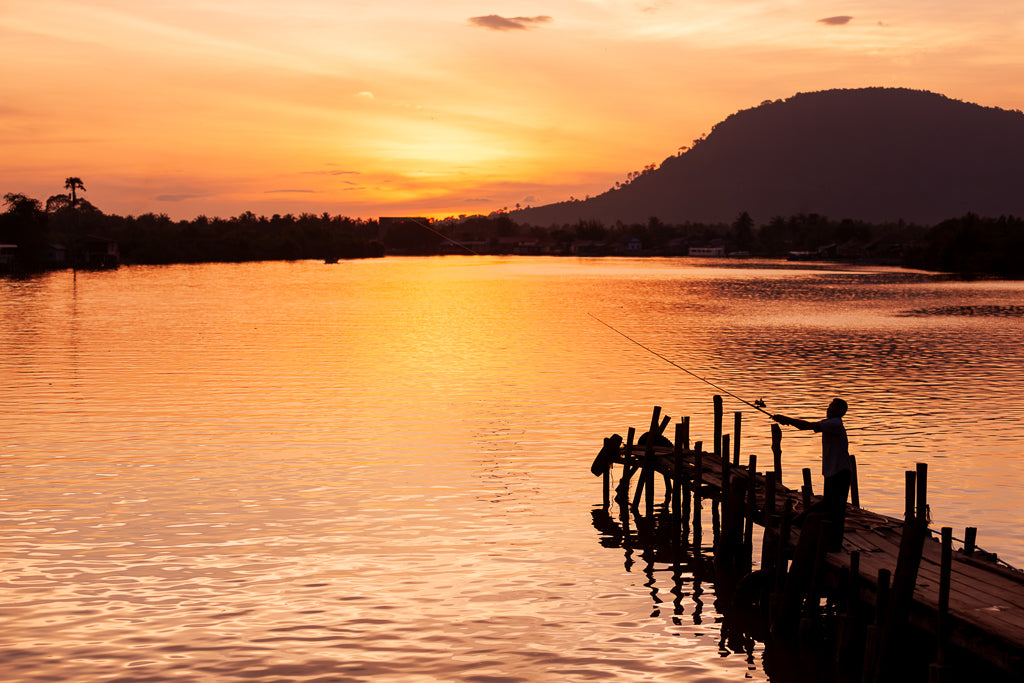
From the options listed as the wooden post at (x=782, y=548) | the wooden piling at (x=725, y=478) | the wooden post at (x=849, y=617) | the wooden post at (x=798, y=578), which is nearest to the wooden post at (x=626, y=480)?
the wooden piling at (x=725, y=478)

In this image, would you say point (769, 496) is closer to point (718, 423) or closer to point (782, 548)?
point (782, 548)

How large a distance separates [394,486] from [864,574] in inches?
642

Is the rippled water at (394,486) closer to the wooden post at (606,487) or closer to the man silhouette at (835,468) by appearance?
the wooden post at (606,487)

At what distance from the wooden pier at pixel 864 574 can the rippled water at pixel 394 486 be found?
1.50m

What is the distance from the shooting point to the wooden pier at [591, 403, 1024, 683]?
14.5 m

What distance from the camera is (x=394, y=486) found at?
1188 inches

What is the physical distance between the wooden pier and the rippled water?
1.50m

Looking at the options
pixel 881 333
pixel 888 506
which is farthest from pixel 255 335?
pixel 888 506

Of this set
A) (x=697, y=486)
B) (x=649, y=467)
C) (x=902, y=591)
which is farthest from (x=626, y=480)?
(x=902, y=591)

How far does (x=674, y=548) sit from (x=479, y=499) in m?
6.43

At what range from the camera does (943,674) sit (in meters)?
14.4

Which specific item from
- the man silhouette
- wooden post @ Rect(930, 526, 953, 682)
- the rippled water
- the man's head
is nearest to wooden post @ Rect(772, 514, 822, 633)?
the man silhouette

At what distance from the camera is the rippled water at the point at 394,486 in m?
18.2

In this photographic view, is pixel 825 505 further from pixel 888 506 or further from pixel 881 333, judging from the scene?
pixel 881 333
